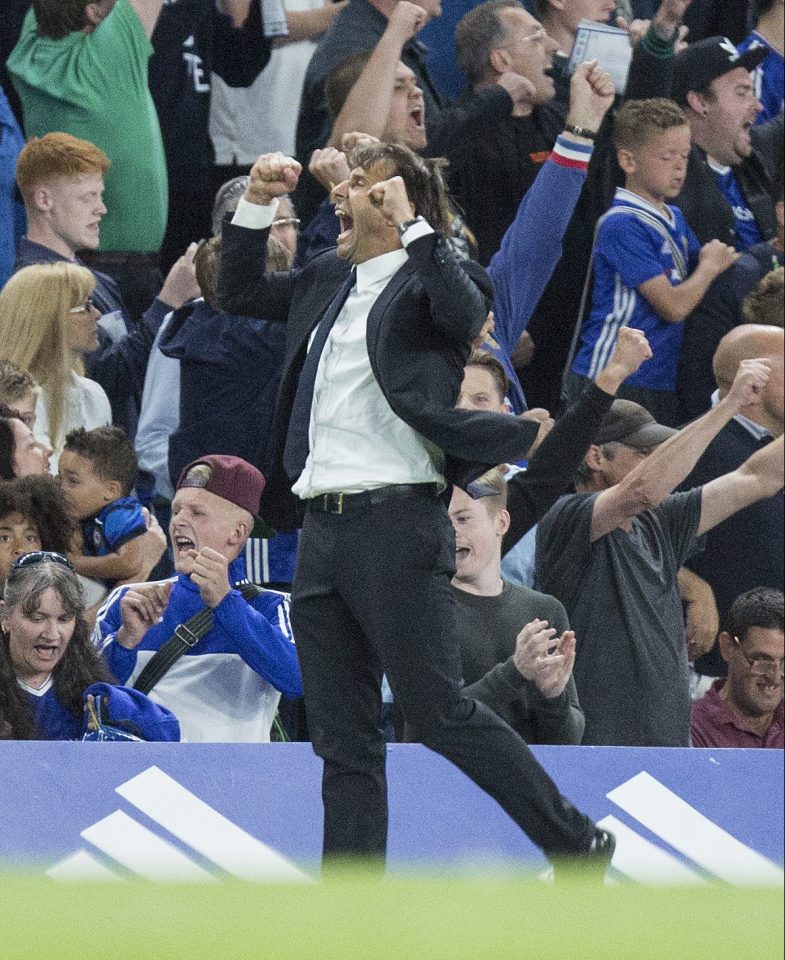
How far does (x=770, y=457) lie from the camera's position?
564 centimetres

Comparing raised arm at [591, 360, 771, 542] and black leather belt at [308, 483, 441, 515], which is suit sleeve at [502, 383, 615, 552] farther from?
black leather belt at [308, 483, 441, 515]

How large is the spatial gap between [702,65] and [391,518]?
4.83 meters

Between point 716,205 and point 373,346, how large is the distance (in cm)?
429

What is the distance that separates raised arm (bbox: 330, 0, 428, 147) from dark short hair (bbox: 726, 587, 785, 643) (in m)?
2.17

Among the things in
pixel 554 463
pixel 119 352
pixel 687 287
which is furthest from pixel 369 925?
pixel 687 287

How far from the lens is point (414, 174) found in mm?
4066

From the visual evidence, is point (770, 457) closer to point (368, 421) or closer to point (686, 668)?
point (686, 668)

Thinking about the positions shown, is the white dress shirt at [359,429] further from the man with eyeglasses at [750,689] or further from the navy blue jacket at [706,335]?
the navy blue jacket at [706,335]

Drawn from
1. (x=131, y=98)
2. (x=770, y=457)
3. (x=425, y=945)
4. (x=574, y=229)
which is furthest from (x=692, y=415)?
(x=425, y=945)

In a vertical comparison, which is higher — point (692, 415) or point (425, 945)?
point (425, 945)

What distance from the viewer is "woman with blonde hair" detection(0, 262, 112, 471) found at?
20.3 ft

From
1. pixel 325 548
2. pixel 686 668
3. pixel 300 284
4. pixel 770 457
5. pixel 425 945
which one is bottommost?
pixel 686 668

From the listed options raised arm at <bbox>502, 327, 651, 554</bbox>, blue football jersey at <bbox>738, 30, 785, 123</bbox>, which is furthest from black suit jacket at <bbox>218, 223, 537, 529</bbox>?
blue football jersey at <bbox>738, 30, 785, 123</bbox>

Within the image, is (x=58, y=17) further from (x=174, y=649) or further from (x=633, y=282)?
(x=174, y=649)
